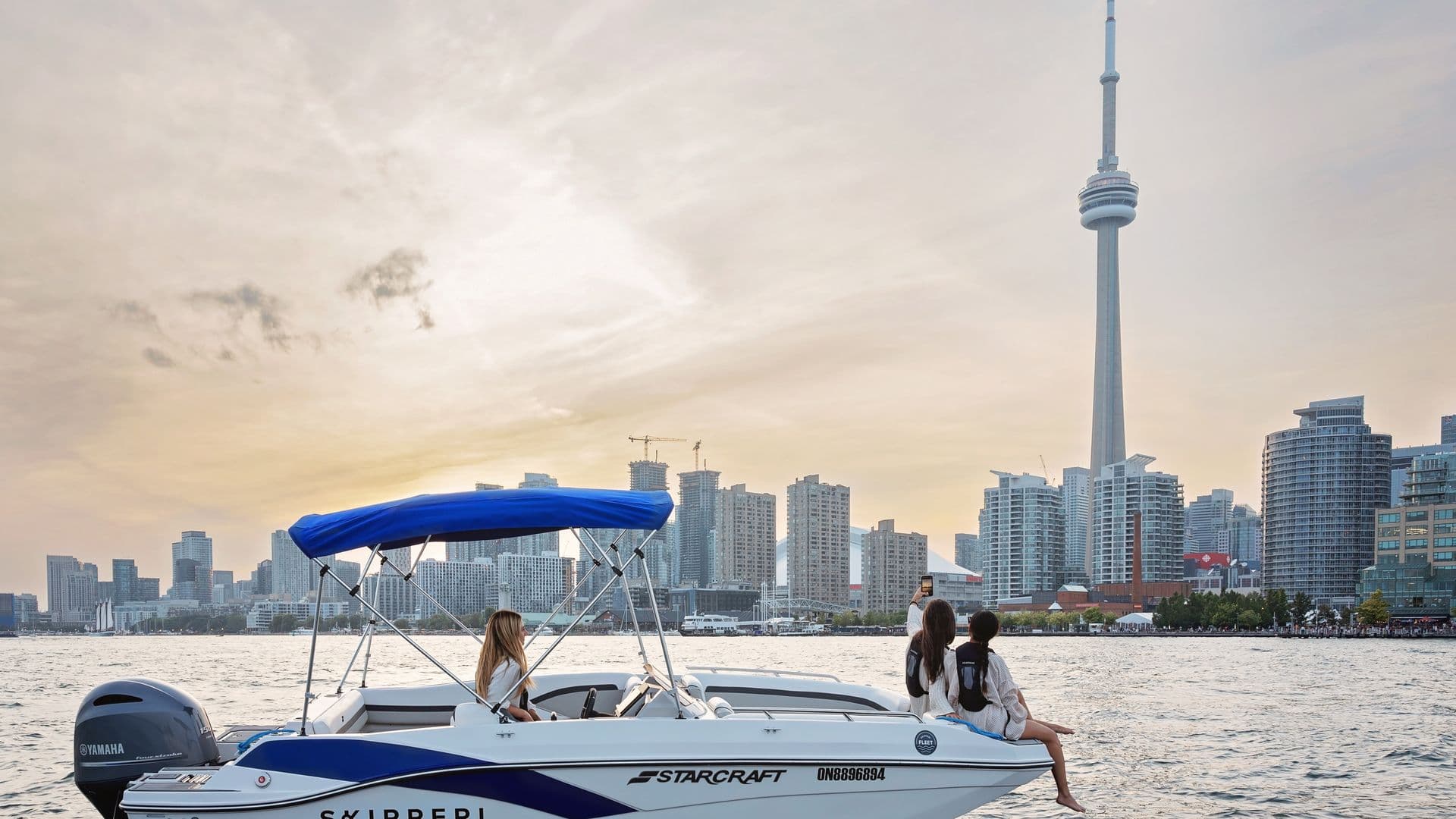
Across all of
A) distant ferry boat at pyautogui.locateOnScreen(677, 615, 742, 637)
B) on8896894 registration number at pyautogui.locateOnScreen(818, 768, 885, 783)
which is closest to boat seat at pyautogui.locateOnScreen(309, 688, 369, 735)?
on8896894 registration number at pyautogui.locateOnScreen(818, 768, 885, 783)

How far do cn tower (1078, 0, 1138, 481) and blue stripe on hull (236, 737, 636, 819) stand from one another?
597 ft

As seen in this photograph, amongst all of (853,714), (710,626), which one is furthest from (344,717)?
(710,626)

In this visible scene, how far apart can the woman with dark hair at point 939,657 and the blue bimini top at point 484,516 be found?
1.89 m

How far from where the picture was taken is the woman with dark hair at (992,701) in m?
6.94

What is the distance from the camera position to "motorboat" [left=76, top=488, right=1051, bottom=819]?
6172 mm

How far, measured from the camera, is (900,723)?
21.9 ft

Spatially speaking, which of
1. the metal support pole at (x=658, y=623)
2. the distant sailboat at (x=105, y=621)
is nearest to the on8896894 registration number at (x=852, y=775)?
the metal support pole at (x=658, y=623)

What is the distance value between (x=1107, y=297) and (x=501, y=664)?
188m

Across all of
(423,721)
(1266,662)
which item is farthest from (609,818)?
(1266,662)

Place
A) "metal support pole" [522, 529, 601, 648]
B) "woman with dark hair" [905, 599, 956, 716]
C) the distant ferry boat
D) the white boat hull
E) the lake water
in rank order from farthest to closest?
1. the distant ferry boat
2. the lake water
3. "woman with dark hair" [905, 599, 956, 716]
4. "metal support pole" [522, 529, 601, 648]
5. the white boat hull

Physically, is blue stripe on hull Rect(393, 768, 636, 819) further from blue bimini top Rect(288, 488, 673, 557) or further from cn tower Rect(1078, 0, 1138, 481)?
cn tower Rect(1078, 0, 1138, 481)

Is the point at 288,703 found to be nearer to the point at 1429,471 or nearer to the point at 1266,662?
the point at 1266,662

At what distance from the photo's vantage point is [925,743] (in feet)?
21.7

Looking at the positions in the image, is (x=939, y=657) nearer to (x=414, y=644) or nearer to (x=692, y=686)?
(x=692, y=686)
